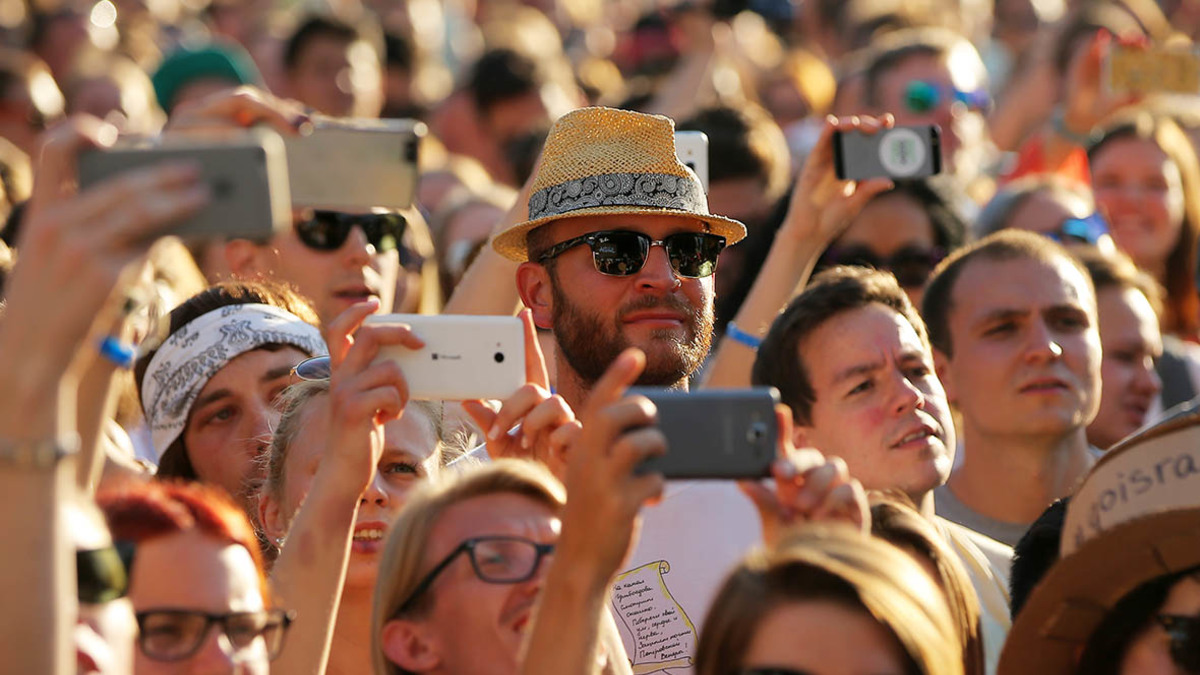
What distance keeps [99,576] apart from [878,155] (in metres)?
3.07

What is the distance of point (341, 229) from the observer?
554 cm

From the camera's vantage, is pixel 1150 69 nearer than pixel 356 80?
Yes

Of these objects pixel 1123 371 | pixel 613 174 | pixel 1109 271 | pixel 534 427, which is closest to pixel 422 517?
pixel 534 427

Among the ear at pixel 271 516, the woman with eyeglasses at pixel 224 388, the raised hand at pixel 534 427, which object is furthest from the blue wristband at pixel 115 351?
the woman with eyeglasses at pixel 224 388

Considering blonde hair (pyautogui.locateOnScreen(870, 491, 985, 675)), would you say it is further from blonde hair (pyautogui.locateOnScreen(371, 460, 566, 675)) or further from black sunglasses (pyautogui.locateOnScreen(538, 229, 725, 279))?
black sunglasses (pyautogui.locateOnScreen(538, 229, 725, 279))

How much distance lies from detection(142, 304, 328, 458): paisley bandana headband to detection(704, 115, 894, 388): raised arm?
1.14m

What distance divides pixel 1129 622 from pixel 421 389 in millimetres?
1370

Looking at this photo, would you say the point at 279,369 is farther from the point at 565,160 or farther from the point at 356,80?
the point at 356,80

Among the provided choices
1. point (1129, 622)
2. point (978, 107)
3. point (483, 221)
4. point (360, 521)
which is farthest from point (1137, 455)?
point (978, 107)

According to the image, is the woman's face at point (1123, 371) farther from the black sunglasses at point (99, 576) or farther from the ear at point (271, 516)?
the black sunglasses at point (99, 576)

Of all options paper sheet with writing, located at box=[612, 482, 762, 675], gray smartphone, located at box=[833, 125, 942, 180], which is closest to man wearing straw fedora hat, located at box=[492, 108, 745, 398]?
paper sheet with writing, located at box=[612, 482, 762, 675]

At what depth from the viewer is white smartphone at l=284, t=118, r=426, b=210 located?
199 inches

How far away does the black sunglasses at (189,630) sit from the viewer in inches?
117

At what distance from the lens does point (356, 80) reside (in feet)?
30.0
